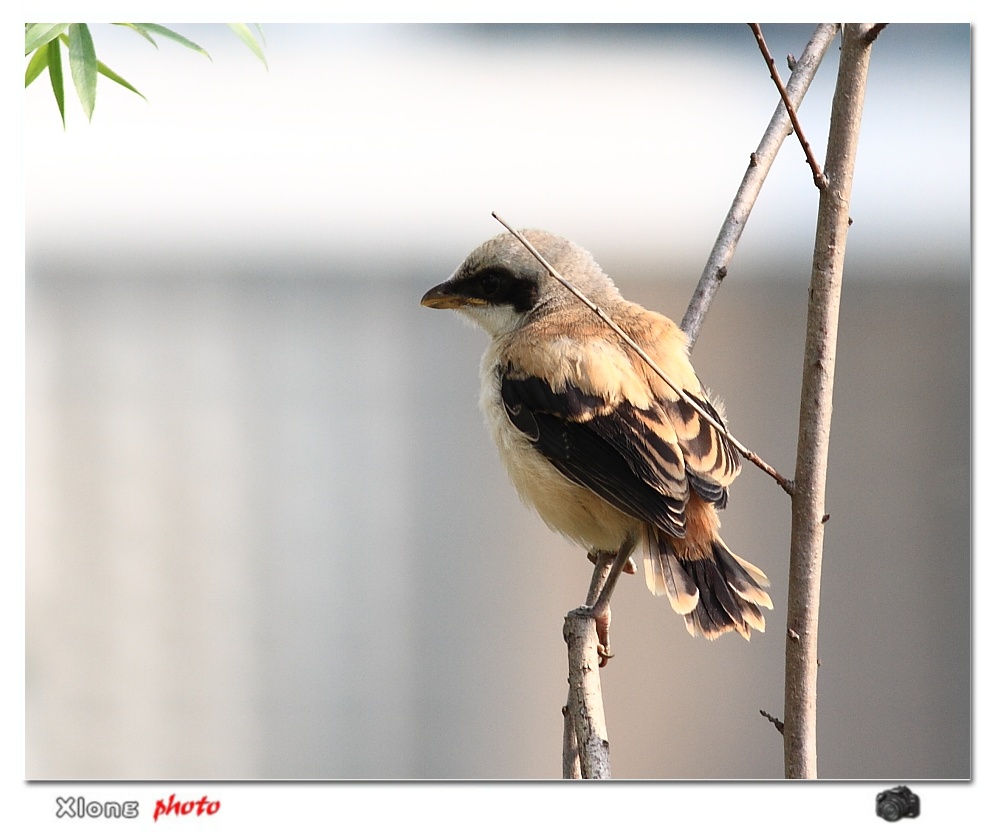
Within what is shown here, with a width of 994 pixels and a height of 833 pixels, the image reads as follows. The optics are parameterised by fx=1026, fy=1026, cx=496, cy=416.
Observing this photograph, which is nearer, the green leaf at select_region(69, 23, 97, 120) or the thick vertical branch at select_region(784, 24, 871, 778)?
the thick vertical branch at select_region(784, 24, 871, 778)

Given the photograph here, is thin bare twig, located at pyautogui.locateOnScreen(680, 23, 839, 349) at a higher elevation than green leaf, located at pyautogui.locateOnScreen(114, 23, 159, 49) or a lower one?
lower

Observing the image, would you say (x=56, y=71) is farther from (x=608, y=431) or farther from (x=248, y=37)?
(x=608, y=431)

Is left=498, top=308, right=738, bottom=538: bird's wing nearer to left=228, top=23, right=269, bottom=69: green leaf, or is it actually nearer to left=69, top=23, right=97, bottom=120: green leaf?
left=228, top=23, right=269, bottom=69: green leaf

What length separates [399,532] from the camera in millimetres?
2076

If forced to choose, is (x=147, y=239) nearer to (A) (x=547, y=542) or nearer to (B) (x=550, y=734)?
(A) (x=547, y=542)

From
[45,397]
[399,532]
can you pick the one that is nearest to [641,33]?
[399,532]

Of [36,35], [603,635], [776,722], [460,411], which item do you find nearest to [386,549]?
[460,411]

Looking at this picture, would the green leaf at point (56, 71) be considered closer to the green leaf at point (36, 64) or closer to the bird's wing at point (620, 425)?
the green leaf at point (36, 64)

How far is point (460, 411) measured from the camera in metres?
2.06

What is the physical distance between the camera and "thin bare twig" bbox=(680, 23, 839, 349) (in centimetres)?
165

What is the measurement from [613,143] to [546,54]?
0.19m
